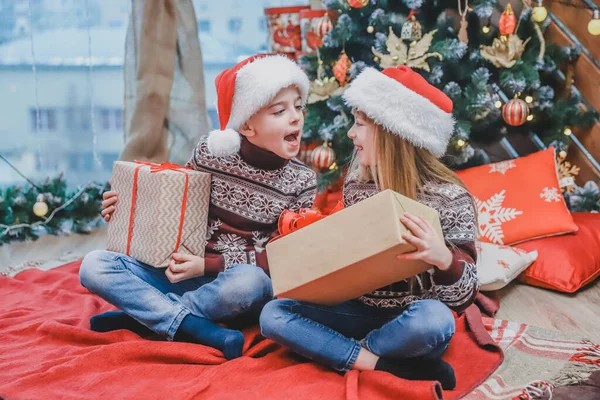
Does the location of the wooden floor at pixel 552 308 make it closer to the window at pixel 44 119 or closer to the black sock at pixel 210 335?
the window at pixel 44 119

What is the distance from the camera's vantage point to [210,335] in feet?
4.64

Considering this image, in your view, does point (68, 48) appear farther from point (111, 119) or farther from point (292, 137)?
point (292, 137)

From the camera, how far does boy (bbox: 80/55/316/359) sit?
1453 millimetres

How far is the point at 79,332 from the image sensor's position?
1480 mm

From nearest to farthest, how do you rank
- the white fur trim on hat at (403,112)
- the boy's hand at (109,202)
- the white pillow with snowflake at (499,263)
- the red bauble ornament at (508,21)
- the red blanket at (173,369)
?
1. the red blanket at (173,369)
2. the white fur trim on hat at (403,112)
3. the boy's hand at (109,202)
4. the white pillow with snowflake at (499,263)
5. the red bauble ornament at (508,21)

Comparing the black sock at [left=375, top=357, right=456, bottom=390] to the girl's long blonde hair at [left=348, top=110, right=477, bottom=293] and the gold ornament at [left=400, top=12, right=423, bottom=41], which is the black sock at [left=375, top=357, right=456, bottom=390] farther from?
the gold ornament at [left=400, top=12, right=423, bottom=41]

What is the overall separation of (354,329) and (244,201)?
0.42m

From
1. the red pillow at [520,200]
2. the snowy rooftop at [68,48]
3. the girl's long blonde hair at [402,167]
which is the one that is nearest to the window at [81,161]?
the snowy rooftop at [68,48]

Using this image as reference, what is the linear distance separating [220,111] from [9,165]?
4.56ft

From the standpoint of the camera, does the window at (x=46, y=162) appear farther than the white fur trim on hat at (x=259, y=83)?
Yes

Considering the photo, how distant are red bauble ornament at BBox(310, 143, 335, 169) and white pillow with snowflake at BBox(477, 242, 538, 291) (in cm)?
67

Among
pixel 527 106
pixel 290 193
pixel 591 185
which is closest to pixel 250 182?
pixel 290 193

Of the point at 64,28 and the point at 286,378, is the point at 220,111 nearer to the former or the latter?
the point at 286,378

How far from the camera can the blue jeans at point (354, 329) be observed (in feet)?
4.03
